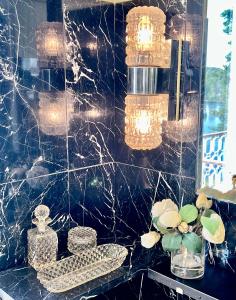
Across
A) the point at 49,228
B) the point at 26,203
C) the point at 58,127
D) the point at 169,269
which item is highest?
the point at 58,127

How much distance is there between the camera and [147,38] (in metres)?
1.64

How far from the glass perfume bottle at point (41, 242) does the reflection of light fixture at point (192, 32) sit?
0.95 m

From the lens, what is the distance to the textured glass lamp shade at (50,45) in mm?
1638

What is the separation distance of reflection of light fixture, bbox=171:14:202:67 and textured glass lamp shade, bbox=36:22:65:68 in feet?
1.77

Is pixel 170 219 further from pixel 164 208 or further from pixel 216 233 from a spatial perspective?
pixel 216 233

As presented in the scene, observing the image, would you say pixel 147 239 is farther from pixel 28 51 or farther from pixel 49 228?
pixel 28 51

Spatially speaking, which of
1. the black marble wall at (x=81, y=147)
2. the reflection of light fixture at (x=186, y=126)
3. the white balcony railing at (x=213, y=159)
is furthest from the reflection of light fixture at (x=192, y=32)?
the white balcony railing at (x=213, y=159)

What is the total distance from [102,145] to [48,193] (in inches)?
16.4

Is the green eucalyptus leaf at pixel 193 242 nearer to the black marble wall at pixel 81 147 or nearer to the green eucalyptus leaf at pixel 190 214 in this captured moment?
the green eucalyptus leaf at pixel 190 214

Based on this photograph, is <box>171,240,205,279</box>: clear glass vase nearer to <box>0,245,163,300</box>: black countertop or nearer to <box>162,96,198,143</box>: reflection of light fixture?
<box>0,245,163,300</box>: black countertop

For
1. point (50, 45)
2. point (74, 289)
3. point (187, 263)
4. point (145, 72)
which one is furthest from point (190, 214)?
point (50, 45)

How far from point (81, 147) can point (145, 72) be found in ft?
1.68

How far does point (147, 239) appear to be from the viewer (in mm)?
1521

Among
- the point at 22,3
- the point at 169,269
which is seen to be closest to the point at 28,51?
the point at 22,3
